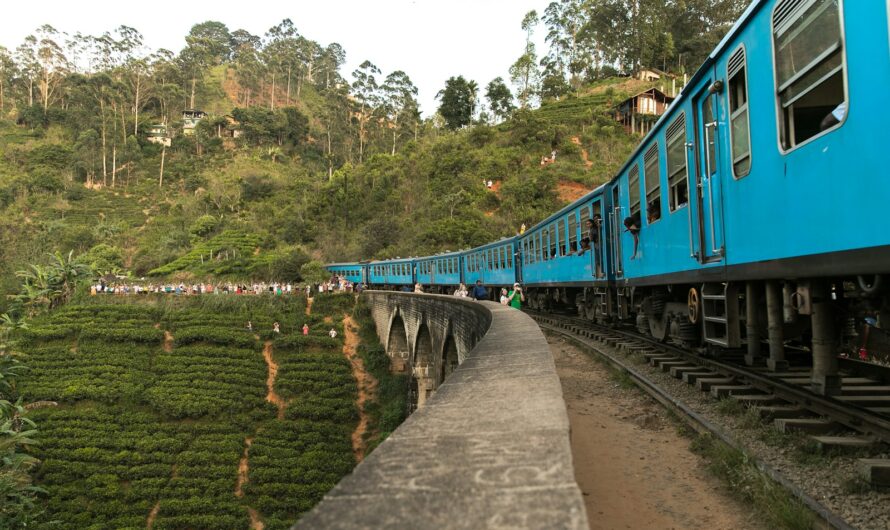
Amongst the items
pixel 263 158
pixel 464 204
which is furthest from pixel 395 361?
pixel 263 158

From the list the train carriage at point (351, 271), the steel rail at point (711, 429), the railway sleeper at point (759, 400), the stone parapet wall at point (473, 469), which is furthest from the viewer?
the train carriage at point (351, 271)

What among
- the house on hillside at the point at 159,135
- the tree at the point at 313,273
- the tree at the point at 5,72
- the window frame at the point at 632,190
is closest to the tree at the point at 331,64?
the house on hillside at the point at 159,135

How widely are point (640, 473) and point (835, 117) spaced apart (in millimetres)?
2433

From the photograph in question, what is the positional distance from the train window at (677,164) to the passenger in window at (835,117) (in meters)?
2.44

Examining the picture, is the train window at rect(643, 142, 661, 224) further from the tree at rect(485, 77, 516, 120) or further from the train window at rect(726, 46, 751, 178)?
the tree at rect(485, 77, 516, 120)

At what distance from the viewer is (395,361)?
2639 centimetres

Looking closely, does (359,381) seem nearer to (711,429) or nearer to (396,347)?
(396,347)

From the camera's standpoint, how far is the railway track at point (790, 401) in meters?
3.20

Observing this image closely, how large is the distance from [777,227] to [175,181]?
7377 cm

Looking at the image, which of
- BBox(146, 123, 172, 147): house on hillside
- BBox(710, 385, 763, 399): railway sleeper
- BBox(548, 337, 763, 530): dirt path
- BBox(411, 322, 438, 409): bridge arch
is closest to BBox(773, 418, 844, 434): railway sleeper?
BBox(548, 337, 763, 530): dirt path

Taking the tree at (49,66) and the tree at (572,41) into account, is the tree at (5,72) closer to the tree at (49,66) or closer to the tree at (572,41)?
the tree at (49,66)

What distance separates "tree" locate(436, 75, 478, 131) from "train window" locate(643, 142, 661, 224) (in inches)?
2423

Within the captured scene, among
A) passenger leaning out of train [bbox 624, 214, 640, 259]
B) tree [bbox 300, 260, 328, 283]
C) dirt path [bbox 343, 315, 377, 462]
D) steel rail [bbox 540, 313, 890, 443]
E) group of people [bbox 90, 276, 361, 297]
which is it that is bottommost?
dirt path [bbox 343, 315, 377, 462]

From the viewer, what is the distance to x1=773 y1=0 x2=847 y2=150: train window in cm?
298
